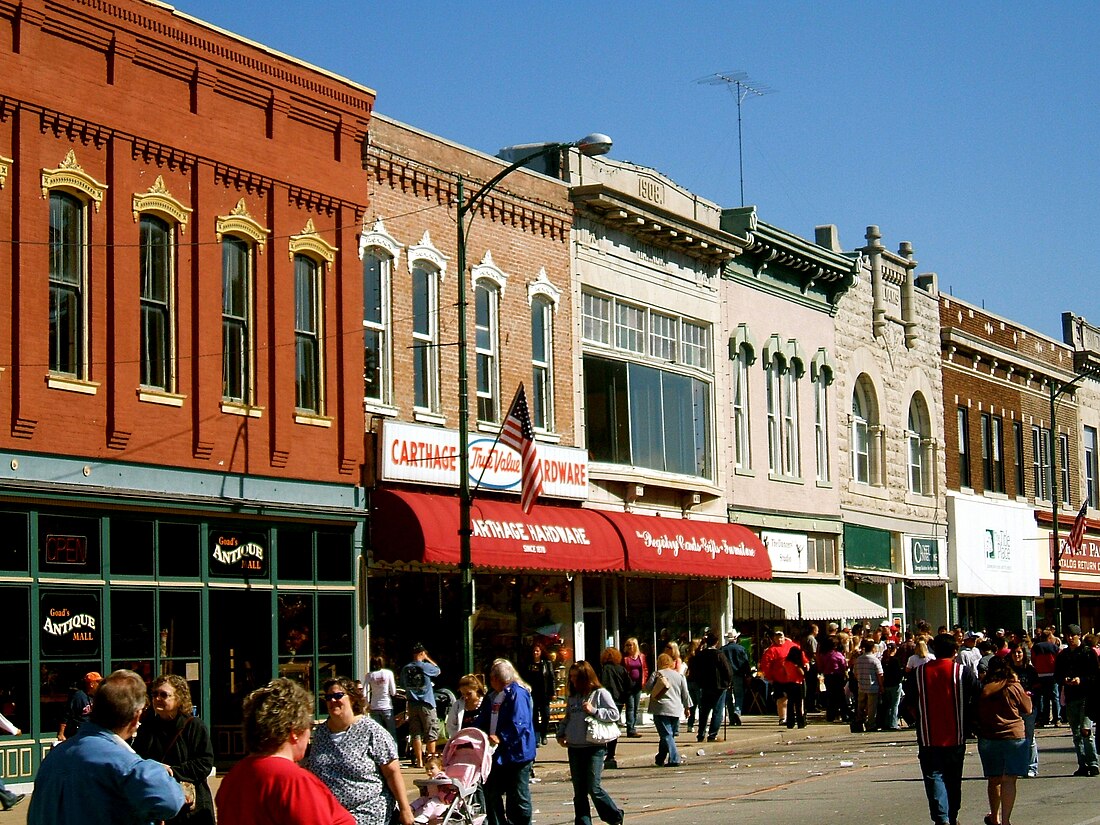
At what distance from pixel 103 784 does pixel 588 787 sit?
865 centimetres

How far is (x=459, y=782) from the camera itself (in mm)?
13828

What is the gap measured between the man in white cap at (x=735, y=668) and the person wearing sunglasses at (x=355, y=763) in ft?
67.3

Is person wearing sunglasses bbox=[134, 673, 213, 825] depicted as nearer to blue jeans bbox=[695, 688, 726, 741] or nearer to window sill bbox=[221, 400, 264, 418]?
window sill bbox=[221, 400, 264, 418]

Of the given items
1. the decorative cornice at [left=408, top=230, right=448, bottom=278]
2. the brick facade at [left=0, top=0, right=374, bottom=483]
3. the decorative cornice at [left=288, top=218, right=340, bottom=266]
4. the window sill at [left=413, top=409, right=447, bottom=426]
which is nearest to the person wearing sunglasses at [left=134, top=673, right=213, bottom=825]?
the brick facade at [left=0, top=0, right=374, bottom=483]

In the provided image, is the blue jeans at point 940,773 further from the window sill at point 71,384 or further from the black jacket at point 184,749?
the window sill at point 71,384

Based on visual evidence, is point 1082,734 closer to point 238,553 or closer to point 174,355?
point 238,553

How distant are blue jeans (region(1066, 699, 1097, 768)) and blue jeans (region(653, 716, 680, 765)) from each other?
5575 millimetres

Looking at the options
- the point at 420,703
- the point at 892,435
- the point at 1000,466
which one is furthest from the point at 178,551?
the point at 1000,466

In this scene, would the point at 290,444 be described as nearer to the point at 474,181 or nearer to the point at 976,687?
the point at 474,181

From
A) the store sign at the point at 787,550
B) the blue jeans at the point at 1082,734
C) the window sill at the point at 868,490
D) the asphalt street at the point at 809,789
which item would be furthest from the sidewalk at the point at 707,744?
the window sill at the point at 868,490

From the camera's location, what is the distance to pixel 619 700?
86.5 feet

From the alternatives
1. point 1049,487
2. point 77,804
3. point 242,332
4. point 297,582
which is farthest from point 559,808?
point 1049,487

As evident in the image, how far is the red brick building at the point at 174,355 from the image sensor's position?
2114cm

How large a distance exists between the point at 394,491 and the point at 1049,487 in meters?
34.1
